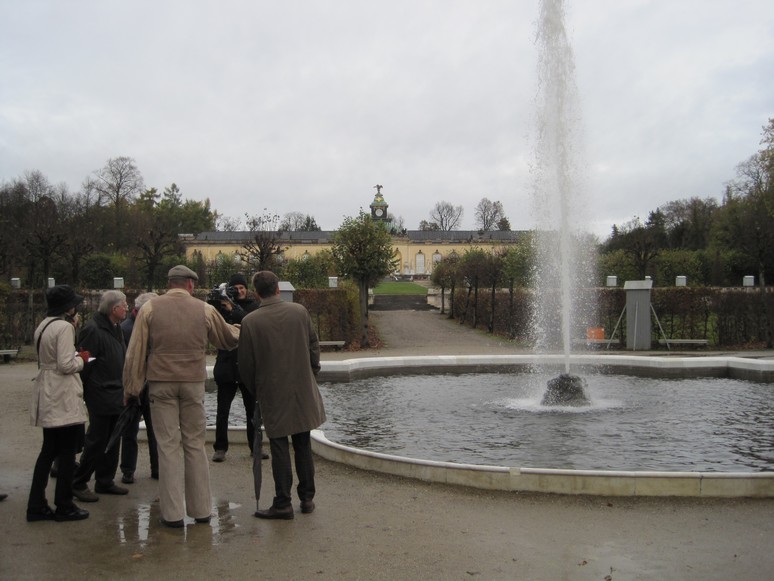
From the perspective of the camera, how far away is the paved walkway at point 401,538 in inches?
203

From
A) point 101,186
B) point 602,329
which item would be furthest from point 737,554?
point 101,186

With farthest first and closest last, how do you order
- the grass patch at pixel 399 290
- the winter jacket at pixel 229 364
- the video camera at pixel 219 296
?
the grass patch at pixel 399 290 → the winter jacket at pixel 229 364 → the video camera at pixel 219 296

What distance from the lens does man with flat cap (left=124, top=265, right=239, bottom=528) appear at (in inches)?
241

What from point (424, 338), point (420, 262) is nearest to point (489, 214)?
point (420, 262)

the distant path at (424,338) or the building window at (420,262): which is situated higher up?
the building window at (420,262)

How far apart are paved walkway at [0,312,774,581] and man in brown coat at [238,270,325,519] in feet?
1.46

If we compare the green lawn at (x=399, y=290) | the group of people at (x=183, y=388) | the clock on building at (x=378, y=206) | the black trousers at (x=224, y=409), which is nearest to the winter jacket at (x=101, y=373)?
the group of people at (x=183, y=388)

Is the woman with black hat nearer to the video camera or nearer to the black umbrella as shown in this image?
the black umbrella

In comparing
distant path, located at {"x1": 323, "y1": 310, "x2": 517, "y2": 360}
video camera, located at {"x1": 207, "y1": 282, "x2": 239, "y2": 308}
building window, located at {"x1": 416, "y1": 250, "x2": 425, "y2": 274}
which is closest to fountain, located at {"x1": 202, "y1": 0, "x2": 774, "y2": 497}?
video camera, located at {"x1": 207, "y1": 282, "x2": 239, "y2": 308}

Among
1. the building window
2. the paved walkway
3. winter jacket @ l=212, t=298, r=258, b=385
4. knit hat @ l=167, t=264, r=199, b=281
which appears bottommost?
the paved walkway

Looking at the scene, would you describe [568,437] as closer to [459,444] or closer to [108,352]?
[459,444]

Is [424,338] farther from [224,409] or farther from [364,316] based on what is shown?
[224,409]

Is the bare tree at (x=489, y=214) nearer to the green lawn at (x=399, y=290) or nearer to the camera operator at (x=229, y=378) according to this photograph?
the green lawn at (x=399, y=290)

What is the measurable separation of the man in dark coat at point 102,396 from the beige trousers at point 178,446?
116 cm
